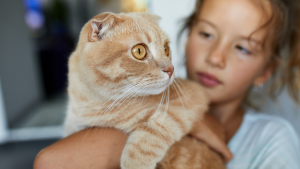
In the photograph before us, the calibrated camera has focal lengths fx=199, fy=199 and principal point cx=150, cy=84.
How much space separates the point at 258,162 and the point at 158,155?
2.64ft

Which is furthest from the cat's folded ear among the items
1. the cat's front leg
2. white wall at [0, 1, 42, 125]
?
white wall at [0, 1, 42, 125]

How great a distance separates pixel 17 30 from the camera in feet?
11.2

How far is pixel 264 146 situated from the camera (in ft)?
4.12

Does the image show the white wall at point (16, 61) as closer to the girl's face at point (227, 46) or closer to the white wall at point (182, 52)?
the white wall at point (182, 52)

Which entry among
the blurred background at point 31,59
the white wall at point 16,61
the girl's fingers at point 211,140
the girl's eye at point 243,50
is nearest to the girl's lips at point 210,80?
the girl's eye at point 243,50

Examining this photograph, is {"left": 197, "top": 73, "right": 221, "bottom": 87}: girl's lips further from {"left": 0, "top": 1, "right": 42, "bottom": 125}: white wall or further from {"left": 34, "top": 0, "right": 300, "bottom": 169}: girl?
{"left": 0, "top": 1, "right": 42, "bottom": 125}: white wall

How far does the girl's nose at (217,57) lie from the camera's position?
114 cm

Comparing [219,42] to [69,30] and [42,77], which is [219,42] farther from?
[42,77]

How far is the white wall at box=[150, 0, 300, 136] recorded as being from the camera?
204 centimetres

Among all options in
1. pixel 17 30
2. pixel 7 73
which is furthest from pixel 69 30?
pixel 7 73

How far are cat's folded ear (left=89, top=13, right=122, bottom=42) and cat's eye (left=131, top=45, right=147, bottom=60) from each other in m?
→ 0.12

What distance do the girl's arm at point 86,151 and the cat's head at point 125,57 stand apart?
0.20m

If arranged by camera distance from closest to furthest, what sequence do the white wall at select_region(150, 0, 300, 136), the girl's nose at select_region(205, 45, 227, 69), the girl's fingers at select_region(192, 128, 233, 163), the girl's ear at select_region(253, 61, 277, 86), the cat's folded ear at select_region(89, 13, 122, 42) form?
the cat's folded ear at select_region(89, 13, 122, 42)
the girl's fingers at select_region(192, 128, 233, 163)
the girl's nose at select_region(205, 45, 227, 69)
the girl's ear at select_region(253, 61, 277, 86)
the white wall at select_region(150, 0, 300, 136)

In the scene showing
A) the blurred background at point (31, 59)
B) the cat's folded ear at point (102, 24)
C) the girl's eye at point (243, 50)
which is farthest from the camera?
the blurred background at point (31, 59)
